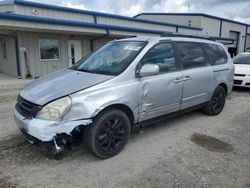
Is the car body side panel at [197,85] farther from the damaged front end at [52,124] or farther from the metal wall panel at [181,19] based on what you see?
the metal wall panel at [181,19]

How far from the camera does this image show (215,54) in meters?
5.28

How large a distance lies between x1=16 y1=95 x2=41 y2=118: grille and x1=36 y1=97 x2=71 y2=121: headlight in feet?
0.29

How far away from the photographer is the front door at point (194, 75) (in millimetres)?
4350

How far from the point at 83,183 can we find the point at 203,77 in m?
3.27

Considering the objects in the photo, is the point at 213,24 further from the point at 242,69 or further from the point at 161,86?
the point at 161,86

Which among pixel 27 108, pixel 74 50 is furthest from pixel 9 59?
pixel 27 108

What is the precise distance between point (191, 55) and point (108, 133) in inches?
98.0

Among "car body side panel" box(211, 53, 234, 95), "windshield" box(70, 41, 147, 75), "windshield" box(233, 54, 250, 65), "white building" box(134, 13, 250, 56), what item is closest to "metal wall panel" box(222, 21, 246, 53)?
"white building" box(134, 13, 250, 56)

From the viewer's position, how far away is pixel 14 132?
423 cm

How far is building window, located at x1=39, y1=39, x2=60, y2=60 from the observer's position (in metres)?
13.4

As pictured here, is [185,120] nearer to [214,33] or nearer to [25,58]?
[25,58]

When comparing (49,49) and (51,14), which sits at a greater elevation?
(51,14)

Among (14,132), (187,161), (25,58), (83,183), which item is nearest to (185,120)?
(187,161)

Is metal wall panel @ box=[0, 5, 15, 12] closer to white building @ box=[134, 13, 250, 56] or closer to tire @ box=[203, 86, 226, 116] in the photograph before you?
tire @ box=[203, 86, 226, 116]
